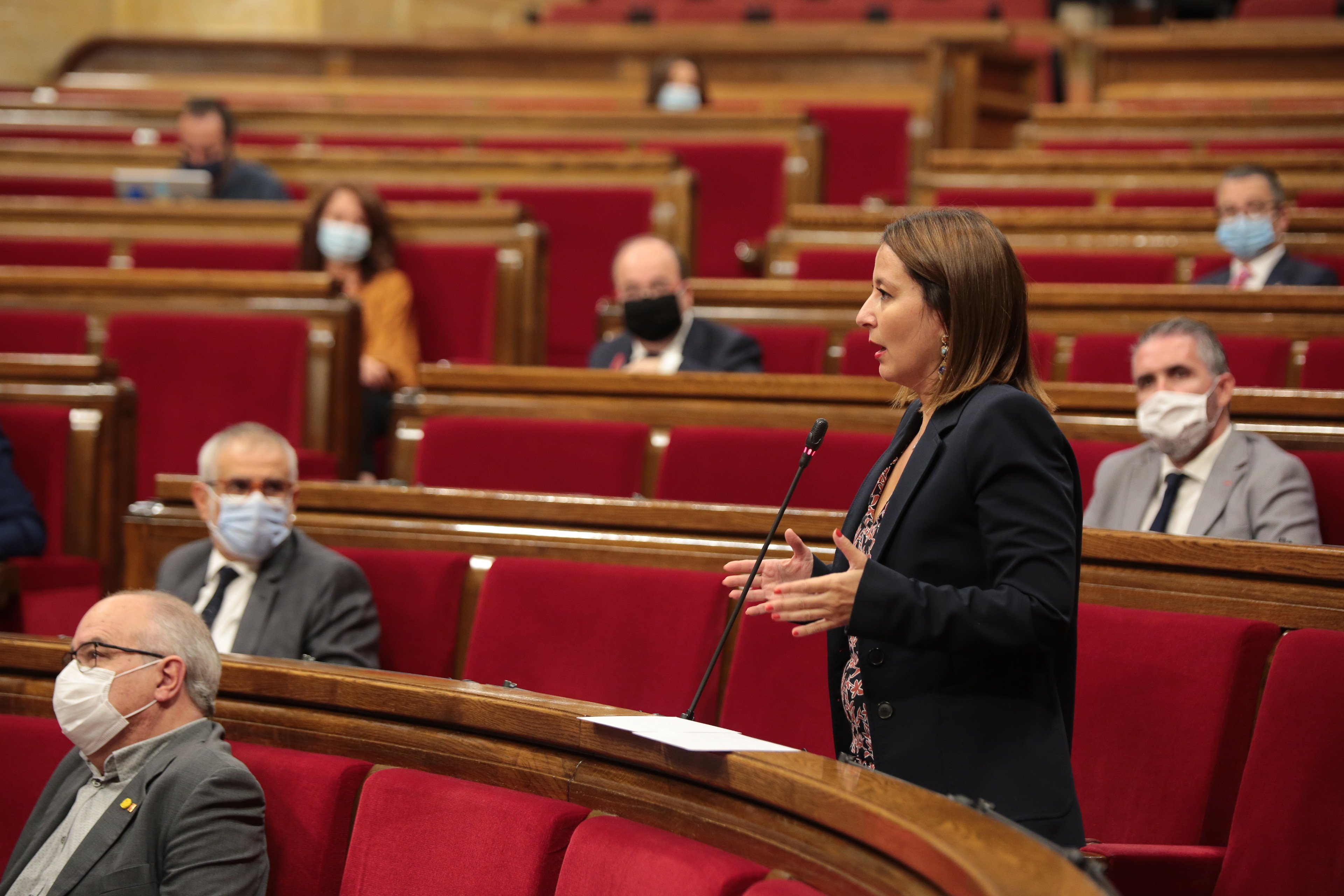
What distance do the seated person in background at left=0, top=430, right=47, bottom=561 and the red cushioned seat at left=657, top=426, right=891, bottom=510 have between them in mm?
453

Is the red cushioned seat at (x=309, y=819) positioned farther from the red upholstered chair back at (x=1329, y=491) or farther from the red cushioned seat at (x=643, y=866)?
the red upholstered chair back at (x=1329, y=491)

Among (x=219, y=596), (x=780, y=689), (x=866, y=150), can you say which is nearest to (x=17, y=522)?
(x=219, y=596)

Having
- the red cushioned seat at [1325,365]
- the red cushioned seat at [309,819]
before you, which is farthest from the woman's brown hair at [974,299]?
the red cushioned seat at [1325,365]

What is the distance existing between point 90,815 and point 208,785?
8 cm

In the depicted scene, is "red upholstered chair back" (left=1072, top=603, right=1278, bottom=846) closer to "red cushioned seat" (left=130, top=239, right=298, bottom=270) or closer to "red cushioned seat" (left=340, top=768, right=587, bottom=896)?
"red cushioned seat" (left=340, top=768, right=587, bottom=896)

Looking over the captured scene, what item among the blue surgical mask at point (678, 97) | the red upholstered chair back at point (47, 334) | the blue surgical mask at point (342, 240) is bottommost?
the red upholstered chair back at point (47, 334)

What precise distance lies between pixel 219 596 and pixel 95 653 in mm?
251

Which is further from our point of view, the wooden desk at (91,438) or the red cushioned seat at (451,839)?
the wooden desk at (91,438)

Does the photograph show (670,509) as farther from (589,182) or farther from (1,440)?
(589,182)

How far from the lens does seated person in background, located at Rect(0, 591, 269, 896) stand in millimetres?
577

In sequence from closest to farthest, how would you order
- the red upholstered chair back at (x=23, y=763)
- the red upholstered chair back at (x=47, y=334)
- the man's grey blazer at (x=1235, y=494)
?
the red upholstered chair back at (x=23, y=763) < the man's grey blazer at (x=1235, y=494) < the red upholstered chair back at (x=47, y=334)

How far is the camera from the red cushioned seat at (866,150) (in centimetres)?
194

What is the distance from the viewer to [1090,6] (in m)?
3.08

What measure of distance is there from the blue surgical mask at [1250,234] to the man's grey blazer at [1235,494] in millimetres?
445
